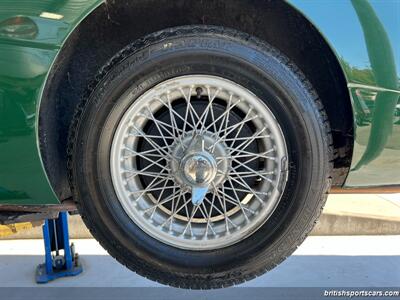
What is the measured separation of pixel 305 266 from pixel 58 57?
3786 mm

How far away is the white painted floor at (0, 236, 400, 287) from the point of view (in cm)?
432

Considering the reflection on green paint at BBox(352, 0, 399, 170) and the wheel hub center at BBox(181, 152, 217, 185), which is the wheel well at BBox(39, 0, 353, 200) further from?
the wheel hub center at BBox(181, 152, 217, 185)

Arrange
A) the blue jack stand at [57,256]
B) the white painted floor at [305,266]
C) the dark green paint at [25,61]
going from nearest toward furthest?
the dark green paint at [25,61], the white painted floor at [305,266], the blue jack stand at [57,256]

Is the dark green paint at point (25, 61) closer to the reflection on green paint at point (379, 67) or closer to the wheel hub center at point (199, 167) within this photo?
the wheel hub center at point (199, 167)

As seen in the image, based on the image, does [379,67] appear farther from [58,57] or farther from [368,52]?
[58,57]

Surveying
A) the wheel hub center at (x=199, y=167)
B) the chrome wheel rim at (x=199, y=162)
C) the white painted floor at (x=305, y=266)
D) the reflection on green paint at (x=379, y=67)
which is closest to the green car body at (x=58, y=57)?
the reflection on green paint at (x=379, y=67)

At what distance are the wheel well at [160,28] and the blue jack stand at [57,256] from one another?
2891 mm

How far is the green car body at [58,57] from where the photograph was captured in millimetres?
1597

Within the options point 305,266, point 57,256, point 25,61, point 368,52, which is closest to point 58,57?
point 25,61

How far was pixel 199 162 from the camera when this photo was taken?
1661 mm

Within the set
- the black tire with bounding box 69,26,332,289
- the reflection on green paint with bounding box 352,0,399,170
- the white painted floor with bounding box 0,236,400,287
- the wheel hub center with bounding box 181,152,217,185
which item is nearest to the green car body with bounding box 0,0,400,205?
the reflection on green paint with bounding box 352,0,399,170

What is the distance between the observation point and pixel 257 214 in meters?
1.74

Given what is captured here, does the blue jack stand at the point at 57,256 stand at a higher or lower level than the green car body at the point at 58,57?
lower

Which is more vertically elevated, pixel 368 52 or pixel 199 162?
pixel 368 52
